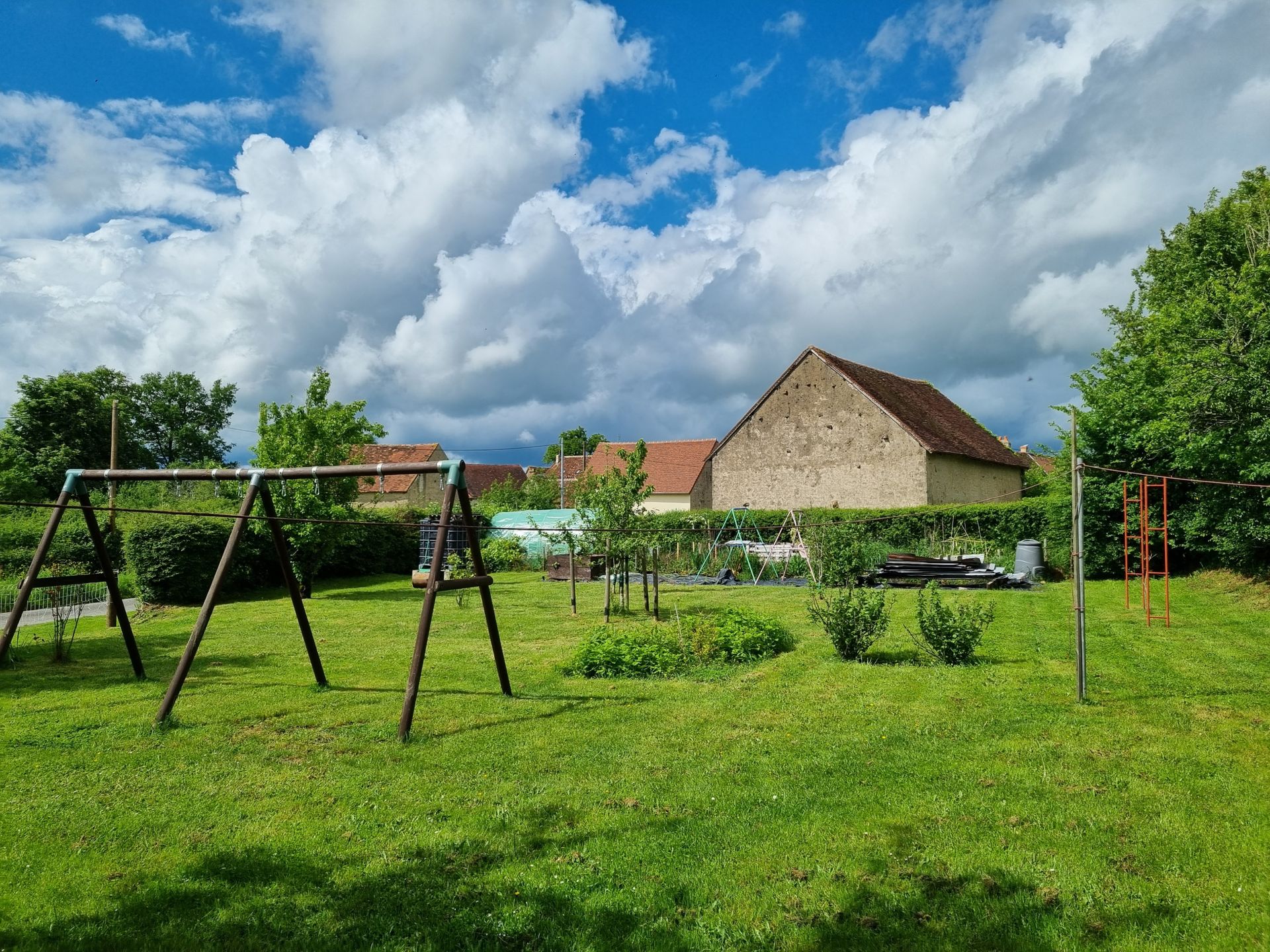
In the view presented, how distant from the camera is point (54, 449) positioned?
4075cm

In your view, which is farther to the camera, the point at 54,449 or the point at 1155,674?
the point at 54,449

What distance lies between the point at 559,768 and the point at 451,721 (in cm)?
195

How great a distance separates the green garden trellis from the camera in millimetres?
25969

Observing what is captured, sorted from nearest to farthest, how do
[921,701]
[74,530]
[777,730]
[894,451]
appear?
[777,730], [921,701], [74,530], [894,451]

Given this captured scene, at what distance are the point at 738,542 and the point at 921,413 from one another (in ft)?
46.5

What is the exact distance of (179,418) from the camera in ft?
189

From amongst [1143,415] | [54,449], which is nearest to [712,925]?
[1143,415]

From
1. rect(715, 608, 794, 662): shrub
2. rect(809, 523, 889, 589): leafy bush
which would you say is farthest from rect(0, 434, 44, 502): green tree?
rect(809, 523, 889, 589): leafy bush

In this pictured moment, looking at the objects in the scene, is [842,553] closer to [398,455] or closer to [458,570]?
[458,570]

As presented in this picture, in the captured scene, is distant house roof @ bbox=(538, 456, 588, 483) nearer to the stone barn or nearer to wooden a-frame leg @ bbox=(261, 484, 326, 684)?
the stone barn

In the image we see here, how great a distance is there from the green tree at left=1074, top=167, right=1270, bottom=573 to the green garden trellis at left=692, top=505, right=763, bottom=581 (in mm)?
9965

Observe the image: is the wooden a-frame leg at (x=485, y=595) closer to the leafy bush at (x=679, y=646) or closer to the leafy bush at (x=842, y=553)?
the leafy bush at (x=679, y=646)

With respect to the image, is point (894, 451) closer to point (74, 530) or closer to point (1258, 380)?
point (1258, 380)

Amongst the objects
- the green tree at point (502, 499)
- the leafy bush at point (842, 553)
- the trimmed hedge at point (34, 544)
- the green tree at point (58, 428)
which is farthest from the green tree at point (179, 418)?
the leafy bush at point (842, 553)
